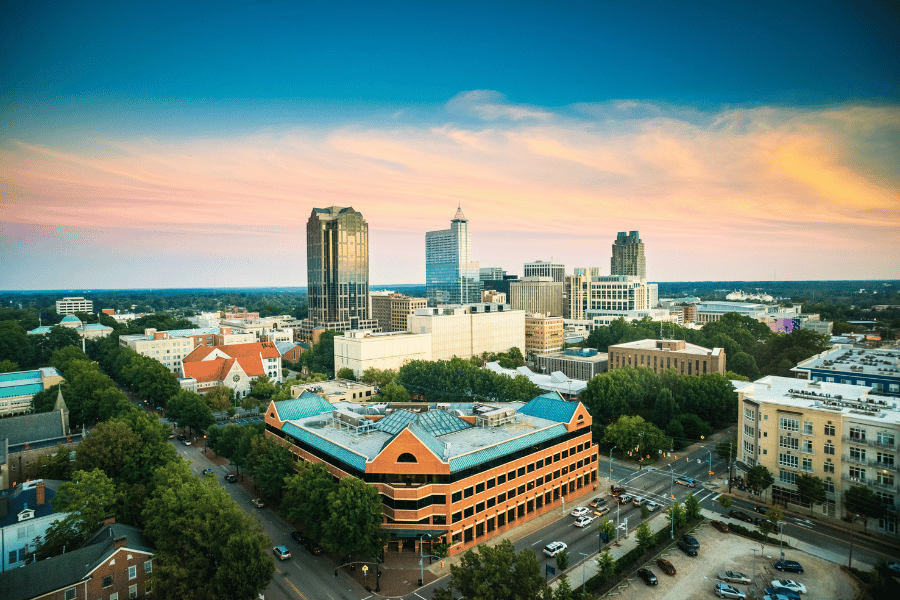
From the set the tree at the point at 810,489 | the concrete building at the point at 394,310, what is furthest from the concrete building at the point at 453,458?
the concrete building at the point at 394,310

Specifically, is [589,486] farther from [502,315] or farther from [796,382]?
[502,315]

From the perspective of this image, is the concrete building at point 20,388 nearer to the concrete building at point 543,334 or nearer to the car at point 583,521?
the car at point 583,521

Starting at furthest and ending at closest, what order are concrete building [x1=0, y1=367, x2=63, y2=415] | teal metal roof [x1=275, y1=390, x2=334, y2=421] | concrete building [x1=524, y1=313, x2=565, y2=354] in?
concrete building [x1=524, y1=313, x2=565, y2=354]
concrete building [x1=0, y1=367, x2=63, y2=415]
teal metal roof [x1=275, y1=390, x2=334, y2=421]

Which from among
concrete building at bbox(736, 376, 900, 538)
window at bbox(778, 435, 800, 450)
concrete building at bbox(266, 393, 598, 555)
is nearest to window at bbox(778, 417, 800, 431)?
concrete building at bbox(736, 376, 900, 538)

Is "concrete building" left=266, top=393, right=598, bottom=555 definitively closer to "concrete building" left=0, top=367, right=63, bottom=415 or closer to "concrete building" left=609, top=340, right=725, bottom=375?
"concrete building" left=609, top=340, right=725, bottom=375

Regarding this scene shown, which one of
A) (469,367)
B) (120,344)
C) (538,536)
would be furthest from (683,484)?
(120,344)

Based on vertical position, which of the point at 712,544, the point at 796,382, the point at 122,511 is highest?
the point at 796,382
